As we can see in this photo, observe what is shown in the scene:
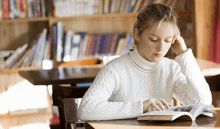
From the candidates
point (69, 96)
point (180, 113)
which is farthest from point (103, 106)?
point (69, 96)

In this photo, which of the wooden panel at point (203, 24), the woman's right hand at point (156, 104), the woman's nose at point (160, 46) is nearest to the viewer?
the woman's right hand at point (156, 104)

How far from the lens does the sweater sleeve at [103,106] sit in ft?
4.84

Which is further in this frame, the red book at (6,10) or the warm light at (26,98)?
the warm light at (26,98)

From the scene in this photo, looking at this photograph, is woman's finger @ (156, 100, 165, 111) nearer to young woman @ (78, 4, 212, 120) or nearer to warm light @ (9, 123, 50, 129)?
young woman @ (78, 4, 212, 120)

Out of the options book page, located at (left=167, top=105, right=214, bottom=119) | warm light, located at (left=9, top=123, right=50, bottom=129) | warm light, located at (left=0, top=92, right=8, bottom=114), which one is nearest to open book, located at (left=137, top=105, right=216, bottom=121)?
book page, located at (left=167, top=105, right=214, bottom=119)

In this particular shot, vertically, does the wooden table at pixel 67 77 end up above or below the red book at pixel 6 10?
below

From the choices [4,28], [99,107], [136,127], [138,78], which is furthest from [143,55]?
[4,28]

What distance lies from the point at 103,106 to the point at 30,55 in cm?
262

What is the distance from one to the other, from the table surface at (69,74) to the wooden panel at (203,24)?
0.85m

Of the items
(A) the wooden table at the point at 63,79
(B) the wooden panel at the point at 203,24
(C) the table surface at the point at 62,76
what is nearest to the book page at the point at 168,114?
(A) the wooden table at the point at 63,79

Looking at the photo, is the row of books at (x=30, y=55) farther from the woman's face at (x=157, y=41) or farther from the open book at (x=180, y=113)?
the open book at (x=180, y=113)

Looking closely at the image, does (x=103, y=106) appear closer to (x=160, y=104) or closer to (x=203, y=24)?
(x=160, y=104)

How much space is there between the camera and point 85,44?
4059 millimetres

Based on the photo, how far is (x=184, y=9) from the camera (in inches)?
162
